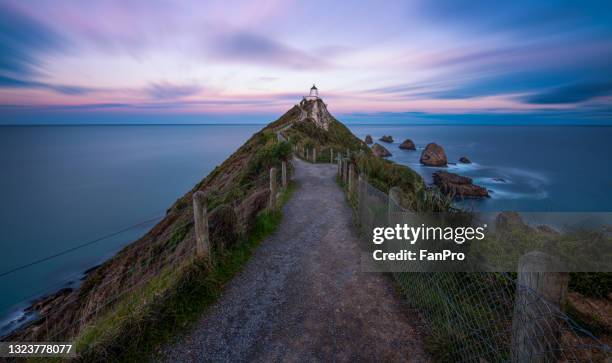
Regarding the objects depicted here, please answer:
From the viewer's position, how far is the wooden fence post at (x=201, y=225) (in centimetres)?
510

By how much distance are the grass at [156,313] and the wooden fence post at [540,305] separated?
4.00 metres

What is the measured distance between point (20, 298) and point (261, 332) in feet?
53.7

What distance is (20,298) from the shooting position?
13594 mm

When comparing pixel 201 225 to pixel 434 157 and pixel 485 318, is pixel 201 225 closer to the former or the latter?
pixel 485 318

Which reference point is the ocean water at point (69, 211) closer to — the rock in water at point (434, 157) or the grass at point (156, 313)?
the grass at point (156, 313)

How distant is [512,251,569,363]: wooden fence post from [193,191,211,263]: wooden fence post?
4.55m

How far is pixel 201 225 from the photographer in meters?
5.16

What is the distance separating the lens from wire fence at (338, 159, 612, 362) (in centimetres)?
212

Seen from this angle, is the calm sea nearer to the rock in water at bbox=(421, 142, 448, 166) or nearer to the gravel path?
the rock in water at bbox=(421, 142, 448, 166)

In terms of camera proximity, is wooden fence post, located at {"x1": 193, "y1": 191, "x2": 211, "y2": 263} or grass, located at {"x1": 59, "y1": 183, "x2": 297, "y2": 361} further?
wooden fence post, located at {"x1": 193, "y1": 191, "x2": 211, "y2": 263}

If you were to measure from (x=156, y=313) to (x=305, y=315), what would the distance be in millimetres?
2112

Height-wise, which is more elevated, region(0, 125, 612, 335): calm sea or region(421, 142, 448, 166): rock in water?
region(421, 142, 448, 166): rock in water

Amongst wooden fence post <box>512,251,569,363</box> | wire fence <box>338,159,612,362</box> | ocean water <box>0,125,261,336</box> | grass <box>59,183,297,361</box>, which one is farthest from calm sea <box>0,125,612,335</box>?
→ wooden fence post <box>512,251,569,363</box>

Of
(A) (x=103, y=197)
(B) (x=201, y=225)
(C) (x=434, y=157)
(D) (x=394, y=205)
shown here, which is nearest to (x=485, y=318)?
(D) (x=394, y=205)
